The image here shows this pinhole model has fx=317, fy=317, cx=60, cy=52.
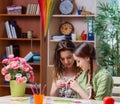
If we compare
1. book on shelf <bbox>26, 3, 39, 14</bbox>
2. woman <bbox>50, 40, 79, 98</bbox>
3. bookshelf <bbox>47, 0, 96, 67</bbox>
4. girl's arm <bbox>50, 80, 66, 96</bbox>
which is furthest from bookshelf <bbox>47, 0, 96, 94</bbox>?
girl's arm <bbox>50, 80, 66, 96</bbox>

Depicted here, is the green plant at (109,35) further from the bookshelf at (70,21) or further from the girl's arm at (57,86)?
the girl's arm at (57,86)

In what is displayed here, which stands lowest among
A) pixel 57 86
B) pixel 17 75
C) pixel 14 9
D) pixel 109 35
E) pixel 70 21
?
pixel 57 86

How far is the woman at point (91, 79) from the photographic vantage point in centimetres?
263

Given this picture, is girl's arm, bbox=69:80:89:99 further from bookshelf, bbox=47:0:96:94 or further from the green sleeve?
bookshelf, bbox=47:0:96:94

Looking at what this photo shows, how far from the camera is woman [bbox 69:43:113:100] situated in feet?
8.63

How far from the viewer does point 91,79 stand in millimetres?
2762

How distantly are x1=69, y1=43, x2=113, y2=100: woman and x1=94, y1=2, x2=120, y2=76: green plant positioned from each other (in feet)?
5.55

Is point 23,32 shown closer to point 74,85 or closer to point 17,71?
point 17,71

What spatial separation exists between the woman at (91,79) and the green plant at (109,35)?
1.69 metres

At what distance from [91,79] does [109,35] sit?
181 centimetres

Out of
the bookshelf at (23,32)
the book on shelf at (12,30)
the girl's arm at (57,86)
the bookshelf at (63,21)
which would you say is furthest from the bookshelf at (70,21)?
the girl's arm at (57,86)

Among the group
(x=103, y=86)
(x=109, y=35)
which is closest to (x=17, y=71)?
(x=103, y=86)

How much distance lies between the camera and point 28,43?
5.07m

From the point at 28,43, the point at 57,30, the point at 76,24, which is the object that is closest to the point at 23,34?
the point at 28,43
